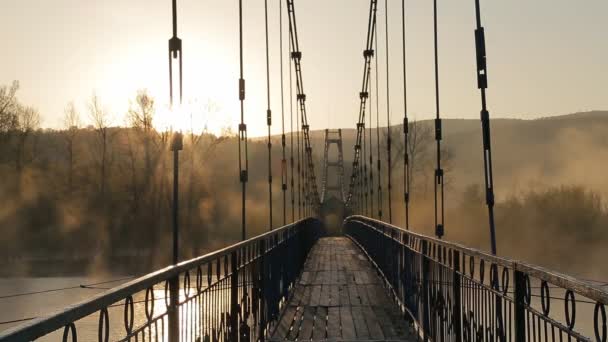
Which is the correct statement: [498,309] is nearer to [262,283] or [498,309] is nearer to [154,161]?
[262,283]

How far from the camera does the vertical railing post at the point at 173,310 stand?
5.37m

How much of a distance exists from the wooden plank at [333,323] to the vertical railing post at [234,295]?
10.4 ft

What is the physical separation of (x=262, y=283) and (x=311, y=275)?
11.0 m

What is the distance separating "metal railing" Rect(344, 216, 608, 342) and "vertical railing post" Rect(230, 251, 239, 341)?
1802 millimetres

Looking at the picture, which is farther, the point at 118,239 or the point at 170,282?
the point at 118,239

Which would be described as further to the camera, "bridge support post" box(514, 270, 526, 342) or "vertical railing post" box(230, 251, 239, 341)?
"vertical railing post" box(230, 251, 239, 341)

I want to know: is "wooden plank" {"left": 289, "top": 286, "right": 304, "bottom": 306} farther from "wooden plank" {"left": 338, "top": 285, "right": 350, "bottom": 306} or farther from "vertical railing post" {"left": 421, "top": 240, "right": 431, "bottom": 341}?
"vertical railing post" {"left": 421, "top": 240, "right": 431, "bottom": 341}

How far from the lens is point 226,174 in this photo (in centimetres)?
10844

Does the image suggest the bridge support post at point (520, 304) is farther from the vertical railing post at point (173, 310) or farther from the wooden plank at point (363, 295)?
the wooden plank at point (363, 295)

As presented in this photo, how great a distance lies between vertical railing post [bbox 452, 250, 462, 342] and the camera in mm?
7887

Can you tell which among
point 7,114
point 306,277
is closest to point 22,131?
point 7,114

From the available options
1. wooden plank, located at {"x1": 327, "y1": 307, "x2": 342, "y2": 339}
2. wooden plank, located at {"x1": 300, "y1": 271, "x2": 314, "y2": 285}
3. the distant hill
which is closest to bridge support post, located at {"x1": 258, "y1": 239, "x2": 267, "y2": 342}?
wooden plank, located at {"x1": 327, "y1": 307, "x2": 342, "y2": 339}

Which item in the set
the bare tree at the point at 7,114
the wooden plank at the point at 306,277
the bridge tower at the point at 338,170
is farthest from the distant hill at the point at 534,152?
the wooden plank at the point at 306,277

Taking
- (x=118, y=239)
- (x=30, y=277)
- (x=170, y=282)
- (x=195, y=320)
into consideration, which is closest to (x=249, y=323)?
(x=195, y=320)
